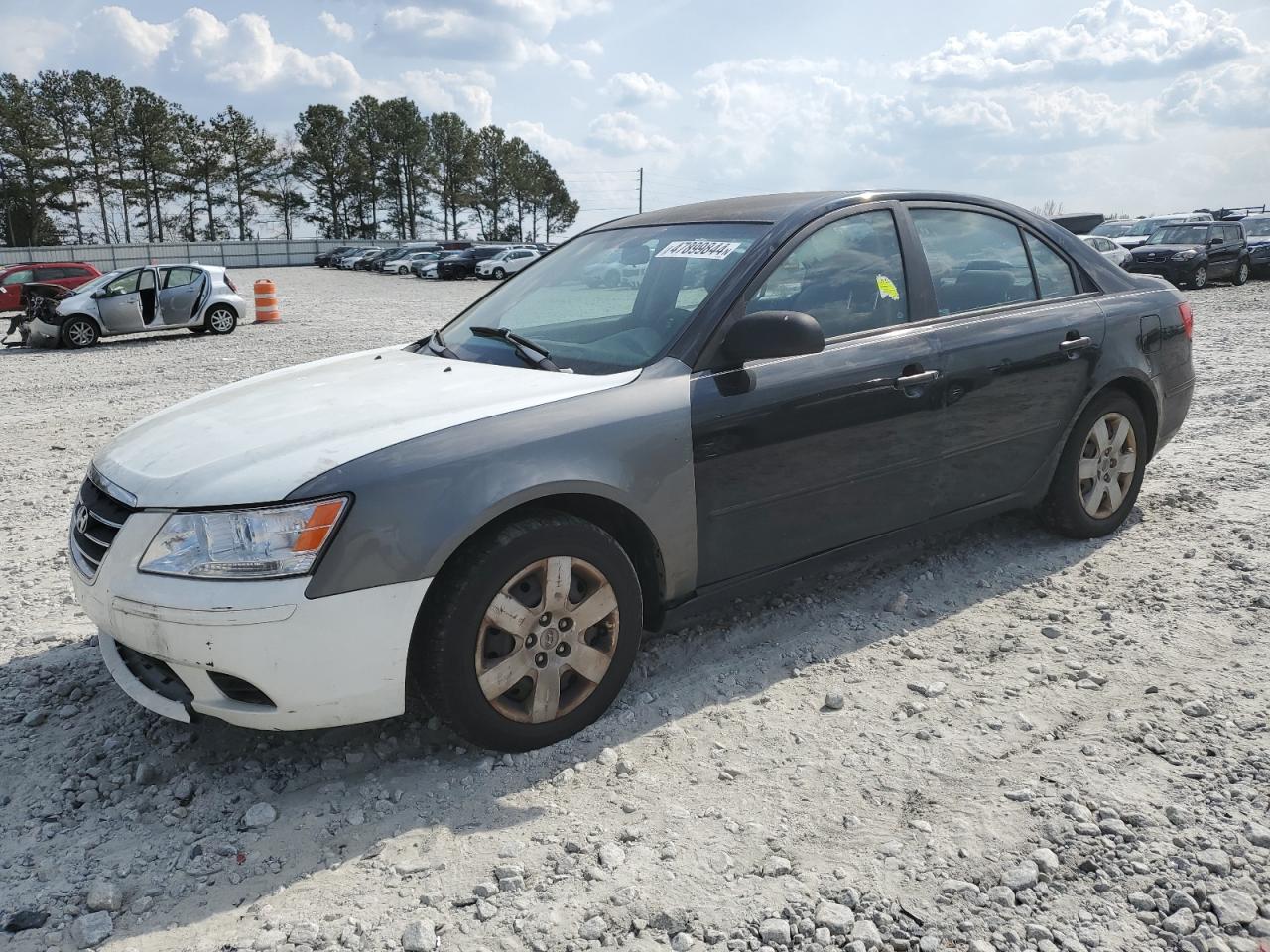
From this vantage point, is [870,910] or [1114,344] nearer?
[870,910]

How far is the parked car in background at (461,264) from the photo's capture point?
44.2 meters

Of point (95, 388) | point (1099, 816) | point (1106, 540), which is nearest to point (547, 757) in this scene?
point (1099, 816)

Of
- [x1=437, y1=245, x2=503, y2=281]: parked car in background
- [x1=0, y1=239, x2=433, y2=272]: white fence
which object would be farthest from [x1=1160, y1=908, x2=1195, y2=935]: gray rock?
[x1=0, y1=239, x2=433, y2=272]: white fence

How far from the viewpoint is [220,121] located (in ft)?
247

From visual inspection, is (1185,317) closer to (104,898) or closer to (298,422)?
(298,422)

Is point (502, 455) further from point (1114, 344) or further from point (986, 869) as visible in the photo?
point (1114, 344)

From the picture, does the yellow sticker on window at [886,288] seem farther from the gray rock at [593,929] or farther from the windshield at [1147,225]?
the windshield at [1147,225]

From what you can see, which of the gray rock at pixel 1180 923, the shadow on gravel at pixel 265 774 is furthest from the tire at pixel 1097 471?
the gray rock at pixel 1180 923

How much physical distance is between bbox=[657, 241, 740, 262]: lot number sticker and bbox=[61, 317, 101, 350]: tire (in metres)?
16.1

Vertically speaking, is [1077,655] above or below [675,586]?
below

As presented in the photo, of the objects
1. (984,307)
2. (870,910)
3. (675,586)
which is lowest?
(870,910)

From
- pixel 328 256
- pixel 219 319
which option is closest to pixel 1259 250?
pixel 219 319

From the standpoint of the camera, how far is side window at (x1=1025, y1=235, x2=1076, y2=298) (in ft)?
15.3

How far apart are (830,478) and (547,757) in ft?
4.75
